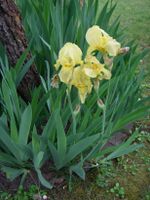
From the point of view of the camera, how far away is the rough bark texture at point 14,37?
1.92 meters

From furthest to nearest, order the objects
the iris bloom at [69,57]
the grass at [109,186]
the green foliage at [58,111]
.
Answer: the grass at [109,186] → the green foliage at [58,111] → the iris bloom at [69,57]

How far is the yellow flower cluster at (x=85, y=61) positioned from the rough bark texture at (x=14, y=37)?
0.75 m

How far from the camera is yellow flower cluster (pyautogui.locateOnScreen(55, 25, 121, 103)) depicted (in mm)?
1262

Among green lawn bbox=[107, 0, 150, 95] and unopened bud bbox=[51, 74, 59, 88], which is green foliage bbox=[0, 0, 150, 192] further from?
green lawn bbox=[107, 0, 150, 95]

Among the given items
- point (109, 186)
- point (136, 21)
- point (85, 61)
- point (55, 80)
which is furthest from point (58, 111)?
point (136, 21)

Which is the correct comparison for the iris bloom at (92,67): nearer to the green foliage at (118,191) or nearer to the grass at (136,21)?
the green foliage at (118,191)

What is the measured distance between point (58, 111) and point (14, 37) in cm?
66

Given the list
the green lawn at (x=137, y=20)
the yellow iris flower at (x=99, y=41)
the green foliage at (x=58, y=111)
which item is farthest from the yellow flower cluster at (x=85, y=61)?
the green lawn at (x=137, y=20)

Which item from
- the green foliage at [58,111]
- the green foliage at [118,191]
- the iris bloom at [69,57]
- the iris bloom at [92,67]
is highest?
the iris bloom at [69,57]

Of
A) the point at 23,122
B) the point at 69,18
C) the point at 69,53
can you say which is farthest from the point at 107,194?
the point at 69,18

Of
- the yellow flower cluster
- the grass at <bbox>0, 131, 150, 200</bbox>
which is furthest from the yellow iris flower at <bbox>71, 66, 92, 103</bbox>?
the grass at <bbox>0, 131, 150, 200</bbox>

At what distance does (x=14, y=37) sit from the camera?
1.99 meters

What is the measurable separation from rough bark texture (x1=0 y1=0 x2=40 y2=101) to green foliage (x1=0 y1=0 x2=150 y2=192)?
0.06 metres

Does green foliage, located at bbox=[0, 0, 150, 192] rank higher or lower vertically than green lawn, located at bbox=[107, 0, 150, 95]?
higher
